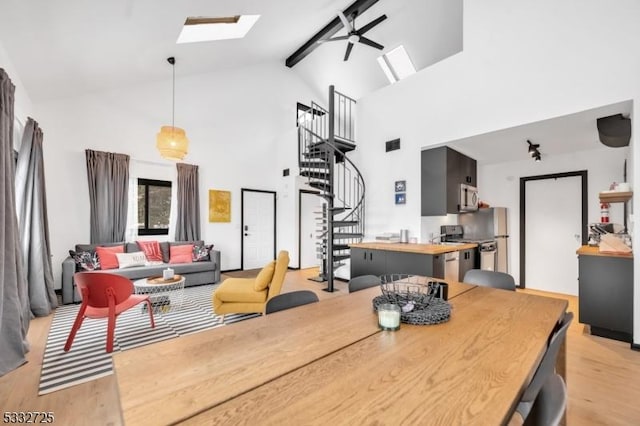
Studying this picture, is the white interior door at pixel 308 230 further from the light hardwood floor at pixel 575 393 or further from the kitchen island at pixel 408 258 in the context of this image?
the light hardwood floor at pixel 575 393

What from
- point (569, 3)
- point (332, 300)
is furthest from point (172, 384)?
point (569, 3)

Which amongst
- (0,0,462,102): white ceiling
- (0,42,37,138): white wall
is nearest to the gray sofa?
(0,42,37,138): white wall

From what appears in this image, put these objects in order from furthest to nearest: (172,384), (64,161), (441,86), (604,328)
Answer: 1. (64,161)
2. (441,86)
3. (604,328)
4. (172,384)

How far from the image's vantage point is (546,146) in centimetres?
418

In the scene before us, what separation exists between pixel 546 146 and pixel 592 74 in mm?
1405

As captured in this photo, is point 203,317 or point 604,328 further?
point 203,317

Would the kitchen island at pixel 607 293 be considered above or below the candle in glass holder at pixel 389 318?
below

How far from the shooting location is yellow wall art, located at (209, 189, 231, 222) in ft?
20.2

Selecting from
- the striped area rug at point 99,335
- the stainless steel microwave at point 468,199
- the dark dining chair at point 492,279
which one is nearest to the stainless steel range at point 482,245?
the stainless steel microwave at point 468,199

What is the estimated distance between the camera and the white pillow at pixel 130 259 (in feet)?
14.7

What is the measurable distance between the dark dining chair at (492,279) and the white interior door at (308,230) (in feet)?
15.6

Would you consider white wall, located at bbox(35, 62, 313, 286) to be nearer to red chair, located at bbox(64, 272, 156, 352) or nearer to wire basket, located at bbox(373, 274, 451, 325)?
red chair, located at bbox(64, 272, 156, 352)

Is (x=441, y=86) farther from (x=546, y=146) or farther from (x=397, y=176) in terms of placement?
(x=546, y=146)

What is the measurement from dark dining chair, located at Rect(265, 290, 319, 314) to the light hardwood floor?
2.76 ft
